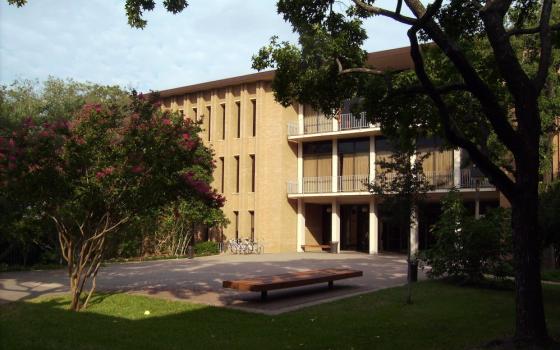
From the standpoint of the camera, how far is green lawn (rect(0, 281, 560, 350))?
8117 mm

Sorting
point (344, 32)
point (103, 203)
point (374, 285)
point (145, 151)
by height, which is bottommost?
point (374, 285)

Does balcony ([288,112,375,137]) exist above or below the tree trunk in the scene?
above

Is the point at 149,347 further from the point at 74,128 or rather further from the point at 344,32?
the point at 344,32

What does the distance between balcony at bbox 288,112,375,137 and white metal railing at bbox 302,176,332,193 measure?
9.20ft

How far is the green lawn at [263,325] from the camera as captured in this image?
8117mm

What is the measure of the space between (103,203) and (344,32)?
5.48 metres

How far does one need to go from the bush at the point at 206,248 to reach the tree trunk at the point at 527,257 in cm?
2708

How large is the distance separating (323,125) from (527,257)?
27.7 m

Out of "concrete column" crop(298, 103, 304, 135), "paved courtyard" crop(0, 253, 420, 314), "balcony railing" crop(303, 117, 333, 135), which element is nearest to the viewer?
"paved courtyard" crop(0, 253, 420, 314)

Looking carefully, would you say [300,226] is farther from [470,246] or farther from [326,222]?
[470,246]

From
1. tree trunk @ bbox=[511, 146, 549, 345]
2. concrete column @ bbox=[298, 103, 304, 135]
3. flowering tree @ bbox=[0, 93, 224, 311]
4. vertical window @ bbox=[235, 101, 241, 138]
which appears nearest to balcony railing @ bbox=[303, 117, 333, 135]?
concrete column @ bbox=[298, 103, 304, 135]

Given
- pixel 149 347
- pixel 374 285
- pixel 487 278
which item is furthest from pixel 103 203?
pixel 487 278

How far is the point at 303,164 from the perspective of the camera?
36.4m

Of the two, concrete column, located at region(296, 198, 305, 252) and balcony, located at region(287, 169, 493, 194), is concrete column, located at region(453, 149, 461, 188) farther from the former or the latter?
concrete column, located at region(296, 198, 305, 252)
